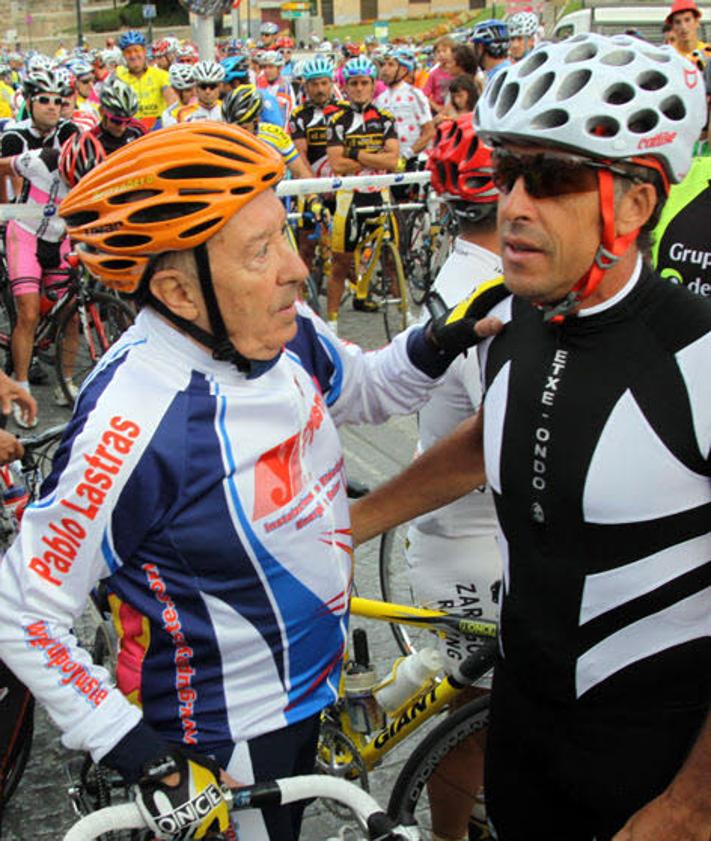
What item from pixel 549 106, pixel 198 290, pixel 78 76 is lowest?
pixel 78 76

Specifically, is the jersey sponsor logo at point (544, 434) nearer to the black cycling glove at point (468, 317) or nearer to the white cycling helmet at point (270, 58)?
the black cycling glove at point (468, 317)

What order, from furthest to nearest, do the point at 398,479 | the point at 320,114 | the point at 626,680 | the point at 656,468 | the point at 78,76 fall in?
the point at 78,76 → the point at 320,114 → the point at 398,479 → the point at 626,680 → the point at 656,468

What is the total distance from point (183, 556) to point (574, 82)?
1.11 metres

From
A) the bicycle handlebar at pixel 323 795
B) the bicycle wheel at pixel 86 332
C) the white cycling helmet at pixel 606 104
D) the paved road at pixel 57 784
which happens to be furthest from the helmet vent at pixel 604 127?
the bicycle wheel at pixel 86 332

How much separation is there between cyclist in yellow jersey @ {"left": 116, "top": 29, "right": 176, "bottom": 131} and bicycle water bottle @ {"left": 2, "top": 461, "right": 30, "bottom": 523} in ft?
40.1

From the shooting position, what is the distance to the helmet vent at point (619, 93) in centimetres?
191

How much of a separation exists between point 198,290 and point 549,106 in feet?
2.33

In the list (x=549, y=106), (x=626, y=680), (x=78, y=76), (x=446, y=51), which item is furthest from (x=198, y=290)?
(x=78, y=76)

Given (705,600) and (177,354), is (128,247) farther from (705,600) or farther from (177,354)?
(705,600)

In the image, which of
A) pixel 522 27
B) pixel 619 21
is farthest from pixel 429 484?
pixel 619 21

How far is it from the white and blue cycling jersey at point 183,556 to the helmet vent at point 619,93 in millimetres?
787

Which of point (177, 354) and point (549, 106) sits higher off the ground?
point (549, 106)

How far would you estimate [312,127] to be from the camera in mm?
10914

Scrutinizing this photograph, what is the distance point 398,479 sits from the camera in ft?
8.73
